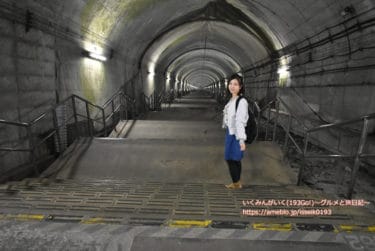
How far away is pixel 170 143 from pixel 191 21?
9.05 metres

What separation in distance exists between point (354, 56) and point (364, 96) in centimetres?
112

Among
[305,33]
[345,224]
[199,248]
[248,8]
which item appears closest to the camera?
[199,248]

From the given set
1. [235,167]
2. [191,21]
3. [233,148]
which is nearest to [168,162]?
[235,167]

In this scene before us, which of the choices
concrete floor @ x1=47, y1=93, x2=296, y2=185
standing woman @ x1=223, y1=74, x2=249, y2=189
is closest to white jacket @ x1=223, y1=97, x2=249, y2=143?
standing woman @ x1=223, y1=74, x2=249, y2=189

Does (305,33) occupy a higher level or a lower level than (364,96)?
higher

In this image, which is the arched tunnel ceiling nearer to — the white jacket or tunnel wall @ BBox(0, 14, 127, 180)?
tunnel wall @ BBox(0, 14, 127, 180)

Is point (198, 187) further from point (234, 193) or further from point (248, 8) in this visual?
point (248, 8)

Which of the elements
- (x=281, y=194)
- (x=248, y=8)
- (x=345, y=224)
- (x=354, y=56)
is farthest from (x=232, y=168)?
(x=248, y=8)

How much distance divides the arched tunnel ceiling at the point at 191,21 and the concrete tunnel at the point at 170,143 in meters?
0.06

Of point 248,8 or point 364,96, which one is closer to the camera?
point 364,96

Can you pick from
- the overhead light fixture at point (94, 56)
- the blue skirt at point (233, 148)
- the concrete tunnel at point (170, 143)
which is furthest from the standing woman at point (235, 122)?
the overhead light fixture at point (94, 56)

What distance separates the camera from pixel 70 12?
666cm

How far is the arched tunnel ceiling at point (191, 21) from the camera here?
7094mm

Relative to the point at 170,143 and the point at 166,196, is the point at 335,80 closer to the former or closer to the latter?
the point at 170,143
